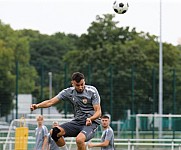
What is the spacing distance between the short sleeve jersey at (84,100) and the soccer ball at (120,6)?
9254 mm

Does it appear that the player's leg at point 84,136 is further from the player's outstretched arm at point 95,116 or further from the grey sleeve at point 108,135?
the grey sleeve at point 108,135

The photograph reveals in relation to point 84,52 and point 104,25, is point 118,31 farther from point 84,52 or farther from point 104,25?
point 84,52

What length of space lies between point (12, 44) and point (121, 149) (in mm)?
59545

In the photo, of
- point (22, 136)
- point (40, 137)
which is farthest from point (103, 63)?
point (40, 137)

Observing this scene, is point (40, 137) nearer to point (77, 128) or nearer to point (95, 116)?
point (77, 128)

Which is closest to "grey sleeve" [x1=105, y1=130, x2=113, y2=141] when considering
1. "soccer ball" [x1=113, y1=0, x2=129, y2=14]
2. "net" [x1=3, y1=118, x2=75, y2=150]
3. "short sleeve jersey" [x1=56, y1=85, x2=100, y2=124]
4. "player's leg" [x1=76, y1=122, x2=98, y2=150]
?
"short sleeve jersey" [x1=56, y1=85, x2=100, y2=124]

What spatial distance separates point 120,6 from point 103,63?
124 ft

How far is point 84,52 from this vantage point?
66.1 meters

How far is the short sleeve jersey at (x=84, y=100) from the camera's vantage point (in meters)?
16.2

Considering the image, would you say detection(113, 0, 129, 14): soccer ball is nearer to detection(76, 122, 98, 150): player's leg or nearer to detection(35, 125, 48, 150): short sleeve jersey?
detection(35, 125, 48, 150): short sleeve jersey

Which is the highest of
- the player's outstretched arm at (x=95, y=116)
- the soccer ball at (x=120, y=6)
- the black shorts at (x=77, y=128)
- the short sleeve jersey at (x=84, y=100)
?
the soccer ball at (x=120, y=6)

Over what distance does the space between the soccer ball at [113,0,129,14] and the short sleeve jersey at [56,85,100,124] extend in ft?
30.4

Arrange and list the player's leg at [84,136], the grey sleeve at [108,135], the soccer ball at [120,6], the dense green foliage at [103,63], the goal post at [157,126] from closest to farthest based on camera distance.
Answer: the player's leg at [84,136] → the grey sleeve at [108,135] → the soccer ball at [120,6] → the goal post at [157,126] → the dense green foliage at [103,63]

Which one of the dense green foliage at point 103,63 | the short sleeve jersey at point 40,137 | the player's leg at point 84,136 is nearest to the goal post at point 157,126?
the dense green foliage at point 103,63
